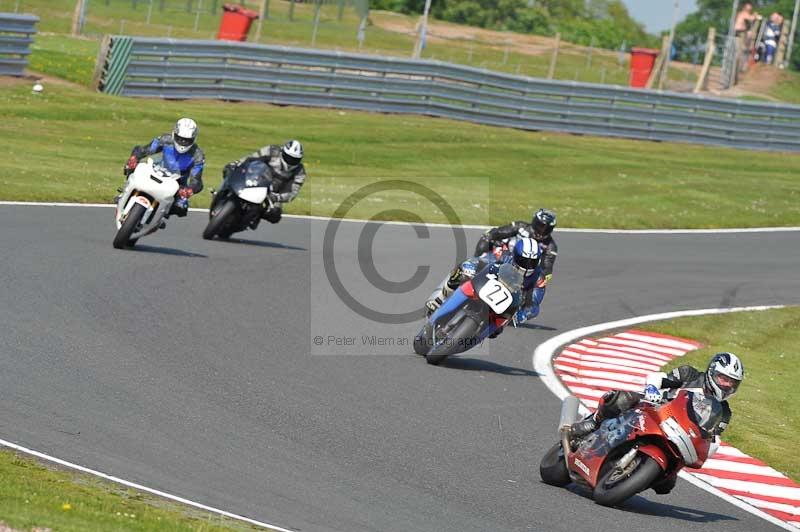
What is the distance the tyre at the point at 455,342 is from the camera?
13172 mm

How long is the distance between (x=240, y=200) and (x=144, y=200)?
2385 millimetres

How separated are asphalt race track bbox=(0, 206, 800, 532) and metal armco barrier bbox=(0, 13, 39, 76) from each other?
12248mm

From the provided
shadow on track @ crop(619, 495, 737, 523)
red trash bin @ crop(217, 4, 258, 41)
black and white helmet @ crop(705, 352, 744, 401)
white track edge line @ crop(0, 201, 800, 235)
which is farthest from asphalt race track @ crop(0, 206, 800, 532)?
red trash bin @ crop(217, 4, 258, 41)

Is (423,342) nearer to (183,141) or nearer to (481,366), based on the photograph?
(481,366)

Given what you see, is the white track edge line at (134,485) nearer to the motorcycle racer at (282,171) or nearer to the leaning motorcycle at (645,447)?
the leaning motorcycle at (645,447)

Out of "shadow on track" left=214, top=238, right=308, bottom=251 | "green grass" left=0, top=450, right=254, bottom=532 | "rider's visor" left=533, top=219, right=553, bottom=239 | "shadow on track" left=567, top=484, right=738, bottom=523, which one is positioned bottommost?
"shadow on track" left=214, top=238, right=308, bottom=251

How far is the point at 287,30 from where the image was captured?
49.5 m

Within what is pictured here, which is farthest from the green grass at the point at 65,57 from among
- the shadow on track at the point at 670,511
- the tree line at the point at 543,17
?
the tree line at the point at 543,17

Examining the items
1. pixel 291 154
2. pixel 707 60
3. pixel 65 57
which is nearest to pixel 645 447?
pixel 291 154

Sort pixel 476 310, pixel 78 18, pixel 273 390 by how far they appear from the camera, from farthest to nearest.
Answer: pixel 78 18 < pixel 476 310 < pixel 273 390

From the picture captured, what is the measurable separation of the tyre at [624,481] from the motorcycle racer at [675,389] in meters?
0.25

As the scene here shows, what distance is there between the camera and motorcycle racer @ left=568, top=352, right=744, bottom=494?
9.23 m

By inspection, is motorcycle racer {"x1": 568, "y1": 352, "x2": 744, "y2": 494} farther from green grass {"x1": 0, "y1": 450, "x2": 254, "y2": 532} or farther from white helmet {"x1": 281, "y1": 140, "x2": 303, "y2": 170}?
white helmet {"x1": 281, "y1": 140, "x2": 303, "y2": 170}

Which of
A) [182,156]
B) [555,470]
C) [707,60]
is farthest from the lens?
[707,60]
